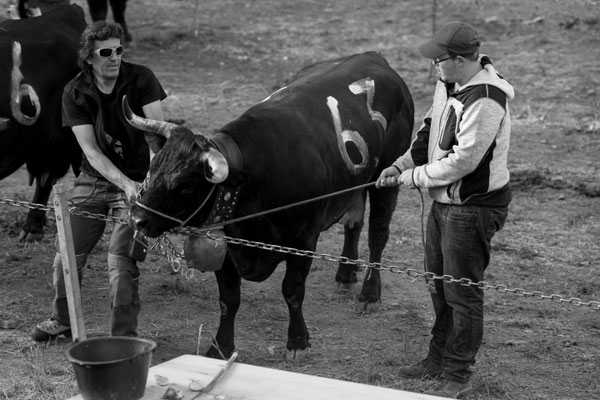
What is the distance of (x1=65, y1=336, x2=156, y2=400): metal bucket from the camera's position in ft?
12.4

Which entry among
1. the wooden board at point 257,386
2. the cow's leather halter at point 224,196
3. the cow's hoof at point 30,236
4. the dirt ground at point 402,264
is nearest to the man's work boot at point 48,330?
the dirt ground at point 402,264

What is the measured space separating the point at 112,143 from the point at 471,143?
208cm

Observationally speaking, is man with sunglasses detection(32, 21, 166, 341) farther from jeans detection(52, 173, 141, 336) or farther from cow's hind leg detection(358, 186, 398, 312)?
cow's hind leg detection(358, 186, 398, 312)

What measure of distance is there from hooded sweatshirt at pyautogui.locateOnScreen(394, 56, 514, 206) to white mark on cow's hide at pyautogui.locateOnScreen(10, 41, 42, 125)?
2.93m

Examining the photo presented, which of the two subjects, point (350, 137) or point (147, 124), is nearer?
point (147, 124)

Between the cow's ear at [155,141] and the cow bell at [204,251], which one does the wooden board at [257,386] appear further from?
the cow's ear at [155,141]

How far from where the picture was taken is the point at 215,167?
4910 mm

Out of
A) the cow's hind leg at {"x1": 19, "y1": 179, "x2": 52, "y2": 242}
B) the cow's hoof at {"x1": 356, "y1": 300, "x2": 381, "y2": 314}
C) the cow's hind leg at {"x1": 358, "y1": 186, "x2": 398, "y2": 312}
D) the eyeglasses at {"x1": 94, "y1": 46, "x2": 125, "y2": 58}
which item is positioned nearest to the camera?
the eyeglasses at {"x1": 94, "y1": 46, "x2": 125, "y2": 58}

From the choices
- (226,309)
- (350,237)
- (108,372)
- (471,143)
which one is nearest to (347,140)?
(350,237)

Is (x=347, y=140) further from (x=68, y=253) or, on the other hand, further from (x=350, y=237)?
(x=68, y=253)

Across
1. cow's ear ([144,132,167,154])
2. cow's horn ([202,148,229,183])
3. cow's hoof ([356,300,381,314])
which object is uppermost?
cow's ear ([144,132,167,154])

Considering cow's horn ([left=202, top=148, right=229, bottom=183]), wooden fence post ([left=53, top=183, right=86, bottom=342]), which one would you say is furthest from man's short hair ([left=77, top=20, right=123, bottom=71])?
wooden fence post ([left=53, top=183, right=86, bottom=342])

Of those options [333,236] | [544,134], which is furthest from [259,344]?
[544,134]

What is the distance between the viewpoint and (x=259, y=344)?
6.02 metres
